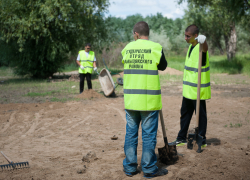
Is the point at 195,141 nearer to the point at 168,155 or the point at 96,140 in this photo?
the point at 168,155

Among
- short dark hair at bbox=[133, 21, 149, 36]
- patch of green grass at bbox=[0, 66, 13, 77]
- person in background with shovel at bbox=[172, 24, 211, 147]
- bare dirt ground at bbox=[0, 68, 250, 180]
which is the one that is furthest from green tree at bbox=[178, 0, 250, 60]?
patch of green grass at bbox=[0, 66, 13, 77]

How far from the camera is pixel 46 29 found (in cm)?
1558

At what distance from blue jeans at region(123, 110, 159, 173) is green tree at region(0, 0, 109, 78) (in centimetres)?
1315

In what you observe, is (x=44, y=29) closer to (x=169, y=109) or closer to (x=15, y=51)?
(x=15, y=51)

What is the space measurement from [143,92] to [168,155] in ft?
3.88

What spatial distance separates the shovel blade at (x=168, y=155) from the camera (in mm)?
3830

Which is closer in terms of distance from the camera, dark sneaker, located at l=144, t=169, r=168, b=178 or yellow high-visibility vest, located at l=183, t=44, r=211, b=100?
dark sneaker, located at l=144, t=169, r=168, b=178

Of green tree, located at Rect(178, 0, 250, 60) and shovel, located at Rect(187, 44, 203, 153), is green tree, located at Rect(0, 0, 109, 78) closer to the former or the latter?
green tree, located at Rect(178, 0, 250, 60)

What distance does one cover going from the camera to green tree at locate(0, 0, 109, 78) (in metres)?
15.2

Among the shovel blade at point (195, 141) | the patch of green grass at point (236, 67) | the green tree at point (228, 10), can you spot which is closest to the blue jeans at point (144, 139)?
the shovel blade at point (195, 141)

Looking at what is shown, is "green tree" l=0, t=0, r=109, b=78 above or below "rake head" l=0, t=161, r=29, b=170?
above

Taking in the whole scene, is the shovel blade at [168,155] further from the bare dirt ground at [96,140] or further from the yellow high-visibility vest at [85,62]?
the yellow high-visibility vest at [85,62]

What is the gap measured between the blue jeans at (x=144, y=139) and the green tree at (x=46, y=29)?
518 inches

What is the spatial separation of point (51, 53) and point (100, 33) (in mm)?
4711
